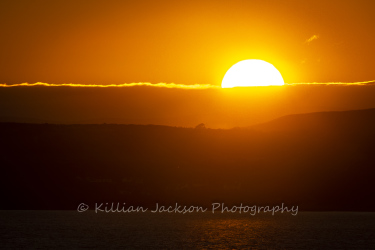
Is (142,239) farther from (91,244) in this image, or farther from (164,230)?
(164,230)

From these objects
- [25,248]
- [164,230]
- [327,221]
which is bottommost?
[25,248]

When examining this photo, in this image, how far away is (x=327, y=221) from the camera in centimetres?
18900

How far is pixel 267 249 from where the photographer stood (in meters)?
121

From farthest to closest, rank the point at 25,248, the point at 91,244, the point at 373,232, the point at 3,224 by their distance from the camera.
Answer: the point at 3,224
the point at 373,232
the point at 91,244
the point at 25,248

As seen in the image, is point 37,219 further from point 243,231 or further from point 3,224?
point 243,231

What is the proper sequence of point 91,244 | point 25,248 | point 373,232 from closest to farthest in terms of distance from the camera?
point 25,248, point 91,244, point 373,232

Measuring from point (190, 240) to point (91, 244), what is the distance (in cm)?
1732

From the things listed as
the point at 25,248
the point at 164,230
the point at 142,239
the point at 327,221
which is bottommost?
the point at 25,248

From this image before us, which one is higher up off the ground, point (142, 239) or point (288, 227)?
point (288, 227)

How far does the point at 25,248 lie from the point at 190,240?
29.4 meters

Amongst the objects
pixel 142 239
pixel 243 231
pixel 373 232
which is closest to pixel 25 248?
pixel 142 239

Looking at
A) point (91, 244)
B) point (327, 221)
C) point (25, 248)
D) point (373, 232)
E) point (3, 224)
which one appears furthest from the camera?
point (327, 221)

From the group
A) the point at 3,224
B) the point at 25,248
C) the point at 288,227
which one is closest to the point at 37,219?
the point at 3,224

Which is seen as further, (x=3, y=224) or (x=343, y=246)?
(x=3, y=224)
